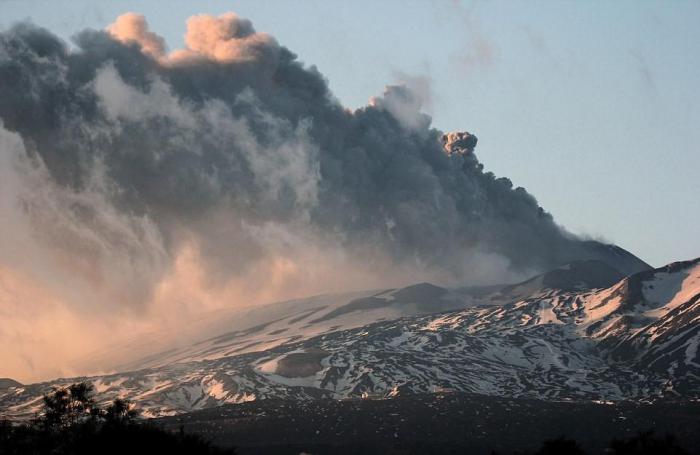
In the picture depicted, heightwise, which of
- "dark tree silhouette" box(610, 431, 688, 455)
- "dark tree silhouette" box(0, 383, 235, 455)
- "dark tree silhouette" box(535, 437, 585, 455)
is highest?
"dark tree silhouette" box(0, 383, 235, 455)

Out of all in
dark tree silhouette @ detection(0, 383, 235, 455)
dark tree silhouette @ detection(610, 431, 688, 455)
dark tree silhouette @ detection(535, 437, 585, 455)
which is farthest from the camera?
dark tree silhouette @ detection(0, 383, 235, 455)

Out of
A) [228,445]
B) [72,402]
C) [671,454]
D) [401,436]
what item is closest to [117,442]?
[72,402]

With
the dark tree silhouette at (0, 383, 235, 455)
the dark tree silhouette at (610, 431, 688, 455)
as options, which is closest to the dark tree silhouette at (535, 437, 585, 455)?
the dark tree silhouette at (610, 431, 688, 455)

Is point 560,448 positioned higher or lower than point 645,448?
higher

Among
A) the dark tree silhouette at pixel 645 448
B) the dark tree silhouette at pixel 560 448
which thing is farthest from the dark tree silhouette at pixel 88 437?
the dark tree silhouette at pixel 645 448

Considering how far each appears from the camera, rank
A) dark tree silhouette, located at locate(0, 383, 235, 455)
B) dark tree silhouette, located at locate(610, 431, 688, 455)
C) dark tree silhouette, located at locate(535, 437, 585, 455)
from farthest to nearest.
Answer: dark tree silhouette, located at locate(0, 383, 235, 455), dark tree silhouette, located at locate(535, 437, 585, 455), dark tree silhouette, located at locate(610, 431, 688, 455)

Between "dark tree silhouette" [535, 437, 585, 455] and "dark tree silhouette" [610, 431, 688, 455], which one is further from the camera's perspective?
"dark tree silhouette" [535, 437, 585, 455]

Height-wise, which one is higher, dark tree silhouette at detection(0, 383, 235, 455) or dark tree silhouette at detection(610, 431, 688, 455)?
dark tree silhouette at detection(0, 383, 235, 455)

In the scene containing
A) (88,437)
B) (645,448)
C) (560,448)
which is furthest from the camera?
(88,437)

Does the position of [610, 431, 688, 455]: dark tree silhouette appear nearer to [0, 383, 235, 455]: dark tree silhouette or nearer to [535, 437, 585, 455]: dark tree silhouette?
[535, 437, 585, 455]: dark tree silhouette

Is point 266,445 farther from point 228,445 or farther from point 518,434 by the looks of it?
point 518,434

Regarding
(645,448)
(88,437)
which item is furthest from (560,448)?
(88,437)

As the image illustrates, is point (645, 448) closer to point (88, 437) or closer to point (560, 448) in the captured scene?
point (560, 448)
